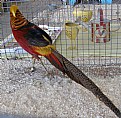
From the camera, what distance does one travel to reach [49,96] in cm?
169

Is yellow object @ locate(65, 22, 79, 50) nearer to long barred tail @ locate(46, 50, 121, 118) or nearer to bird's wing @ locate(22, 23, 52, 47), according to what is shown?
bird's wing @ locate(22, 23, 52, 47)

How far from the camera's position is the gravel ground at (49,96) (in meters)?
1.55

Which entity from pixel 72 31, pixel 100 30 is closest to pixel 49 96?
pixel 72 31

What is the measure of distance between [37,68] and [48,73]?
0.15 m

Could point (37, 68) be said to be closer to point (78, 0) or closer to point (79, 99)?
point (79, 99)

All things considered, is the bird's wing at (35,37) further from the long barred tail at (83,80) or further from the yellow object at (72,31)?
the yellow object at (72,31)

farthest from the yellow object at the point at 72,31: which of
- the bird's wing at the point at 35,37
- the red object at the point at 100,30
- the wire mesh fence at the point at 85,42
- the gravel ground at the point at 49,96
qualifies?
the bird's wing at the point at 35,37

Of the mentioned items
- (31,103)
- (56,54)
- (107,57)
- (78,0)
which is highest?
(78,0)

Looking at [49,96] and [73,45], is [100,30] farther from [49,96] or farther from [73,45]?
[49,96]

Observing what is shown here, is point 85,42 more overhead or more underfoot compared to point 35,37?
more underfoot

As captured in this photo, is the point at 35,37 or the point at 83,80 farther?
the point at 35,37

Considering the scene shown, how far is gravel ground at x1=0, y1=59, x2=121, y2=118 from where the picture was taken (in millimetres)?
1551

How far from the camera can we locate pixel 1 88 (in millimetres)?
1820

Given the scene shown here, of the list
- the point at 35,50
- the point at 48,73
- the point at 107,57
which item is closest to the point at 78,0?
the point at 107,57
